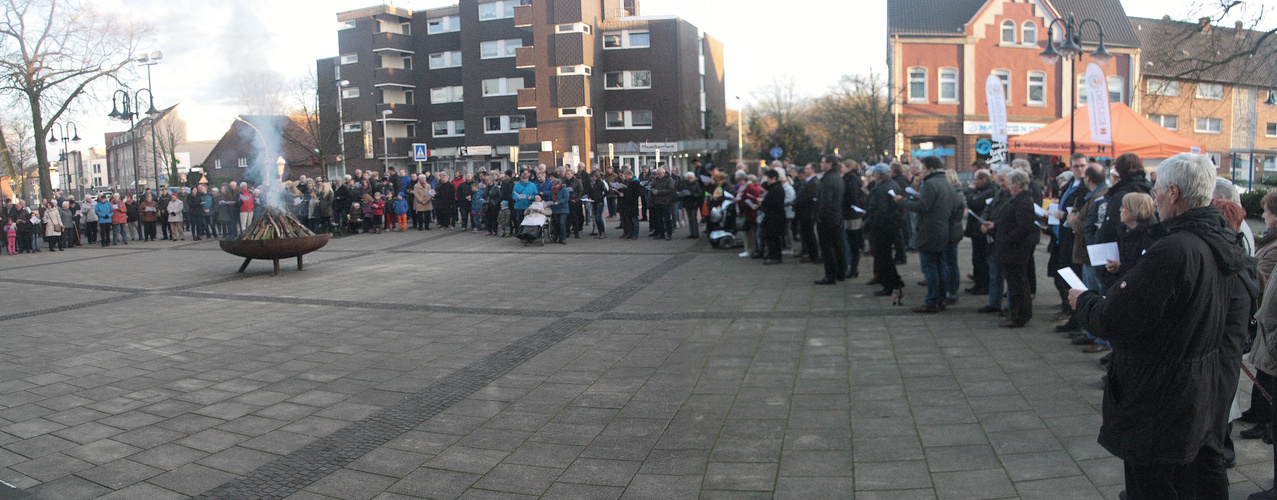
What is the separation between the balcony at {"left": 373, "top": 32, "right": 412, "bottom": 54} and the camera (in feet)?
188

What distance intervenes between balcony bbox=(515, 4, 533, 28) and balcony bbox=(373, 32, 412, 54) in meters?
14.8

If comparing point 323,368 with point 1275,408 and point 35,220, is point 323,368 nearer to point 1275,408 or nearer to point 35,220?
point 1275,408

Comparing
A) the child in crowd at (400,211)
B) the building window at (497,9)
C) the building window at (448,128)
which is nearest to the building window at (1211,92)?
the building window at (497,9)

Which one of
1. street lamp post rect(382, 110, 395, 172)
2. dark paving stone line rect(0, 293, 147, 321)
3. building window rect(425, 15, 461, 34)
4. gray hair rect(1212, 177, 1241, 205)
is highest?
building window rect(425, 15, 461, 34)

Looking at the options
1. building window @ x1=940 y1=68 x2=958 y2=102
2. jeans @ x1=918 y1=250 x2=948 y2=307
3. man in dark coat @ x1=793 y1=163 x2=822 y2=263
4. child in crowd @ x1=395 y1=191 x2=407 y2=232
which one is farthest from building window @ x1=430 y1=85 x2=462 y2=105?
jeans @ x1=918 y1=250 x2=948 y2=307

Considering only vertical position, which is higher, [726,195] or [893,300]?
[726,195]

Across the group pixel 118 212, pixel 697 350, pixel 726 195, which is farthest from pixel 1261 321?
pixel 118 212

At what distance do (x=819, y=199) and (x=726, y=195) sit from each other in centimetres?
422

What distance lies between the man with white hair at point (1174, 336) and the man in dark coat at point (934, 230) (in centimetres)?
567

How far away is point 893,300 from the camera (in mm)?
9305

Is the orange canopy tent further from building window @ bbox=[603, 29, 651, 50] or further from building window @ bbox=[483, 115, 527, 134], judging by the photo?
building window @ bbox=[483, 115, 527, 134]

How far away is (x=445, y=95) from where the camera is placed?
59.3m

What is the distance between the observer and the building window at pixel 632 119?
5291 centimetres

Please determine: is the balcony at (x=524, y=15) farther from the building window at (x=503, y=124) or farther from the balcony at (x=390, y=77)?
the balcony at (x=390, y=77)
